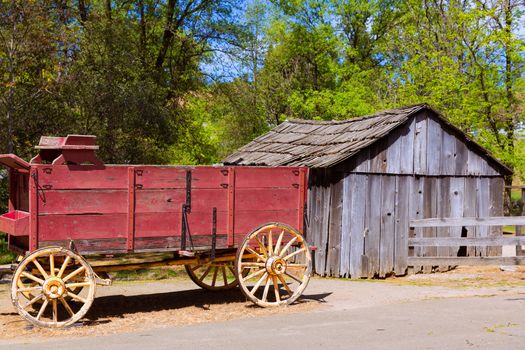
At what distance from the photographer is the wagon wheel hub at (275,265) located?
29.9ft

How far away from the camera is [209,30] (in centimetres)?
2619

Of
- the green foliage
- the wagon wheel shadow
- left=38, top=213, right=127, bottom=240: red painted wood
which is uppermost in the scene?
the green foliage

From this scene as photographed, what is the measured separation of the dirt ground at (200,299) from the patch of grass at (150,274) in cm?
59

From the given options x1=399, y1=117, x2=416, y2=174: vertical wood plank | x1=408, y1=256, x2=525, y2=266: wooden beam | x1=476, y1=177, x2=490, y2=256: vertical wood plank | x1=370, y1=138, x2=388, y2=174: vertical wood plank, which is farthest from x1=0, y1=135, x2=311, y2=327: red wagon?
x1=476, y1=177, x2=490, y2=256: vertical wood plank

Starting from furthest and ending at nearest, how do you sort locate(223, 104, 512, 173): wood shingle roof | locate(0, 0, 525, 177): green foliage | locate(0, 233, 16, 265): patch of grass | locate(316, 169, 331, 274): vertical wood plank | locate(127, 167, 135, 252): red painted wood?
1. locate(0, 0, 525, 177): green foliage
2. locate(0, 233, 16, 265): patch of grass
3. locate(316, 169, 331, 274): vertical wood plank
4. locate(223, 104, 512, 173): wood shingle roof
5. locate(127, 167, 135, 252): red painted wood

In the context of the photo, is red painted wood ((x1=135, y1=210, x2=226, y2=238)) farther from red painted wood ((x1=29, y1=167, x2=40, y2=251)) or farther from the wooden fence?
the wooden fence

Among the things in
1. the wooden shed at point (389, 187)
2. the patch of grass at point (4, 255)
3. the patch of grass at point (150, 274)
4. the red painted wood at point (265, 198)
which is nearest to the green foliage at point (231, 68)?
the patch of grass at point (4, 255)

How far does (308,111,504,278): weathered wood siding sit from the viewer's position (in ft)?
46.2

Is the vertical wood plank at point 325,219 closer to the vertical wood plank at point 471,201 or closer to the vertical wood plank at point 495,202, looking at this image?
the vertical wood plank at point 471,201

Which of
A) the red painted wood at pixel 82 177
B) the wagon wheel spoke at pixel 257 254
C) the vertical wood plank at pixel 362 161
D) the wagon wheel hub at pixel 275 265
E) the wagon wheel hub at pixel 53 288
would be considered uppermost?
the vertical wood plank at pixel 362 161

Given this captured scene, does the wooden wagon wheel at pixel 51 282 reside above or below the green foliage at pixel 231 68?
below

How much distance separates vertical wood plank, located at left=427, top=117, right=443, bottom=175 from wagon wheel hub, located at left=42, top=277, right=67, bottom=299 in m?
10.1

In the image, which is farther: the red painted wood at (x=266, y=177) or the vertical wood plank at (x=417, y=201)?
the vertical wood plank at (x=417, y=201)

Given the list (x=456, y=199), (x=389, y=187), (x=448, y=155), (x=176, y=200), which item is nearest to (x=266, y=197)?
(x=176, y=200)
